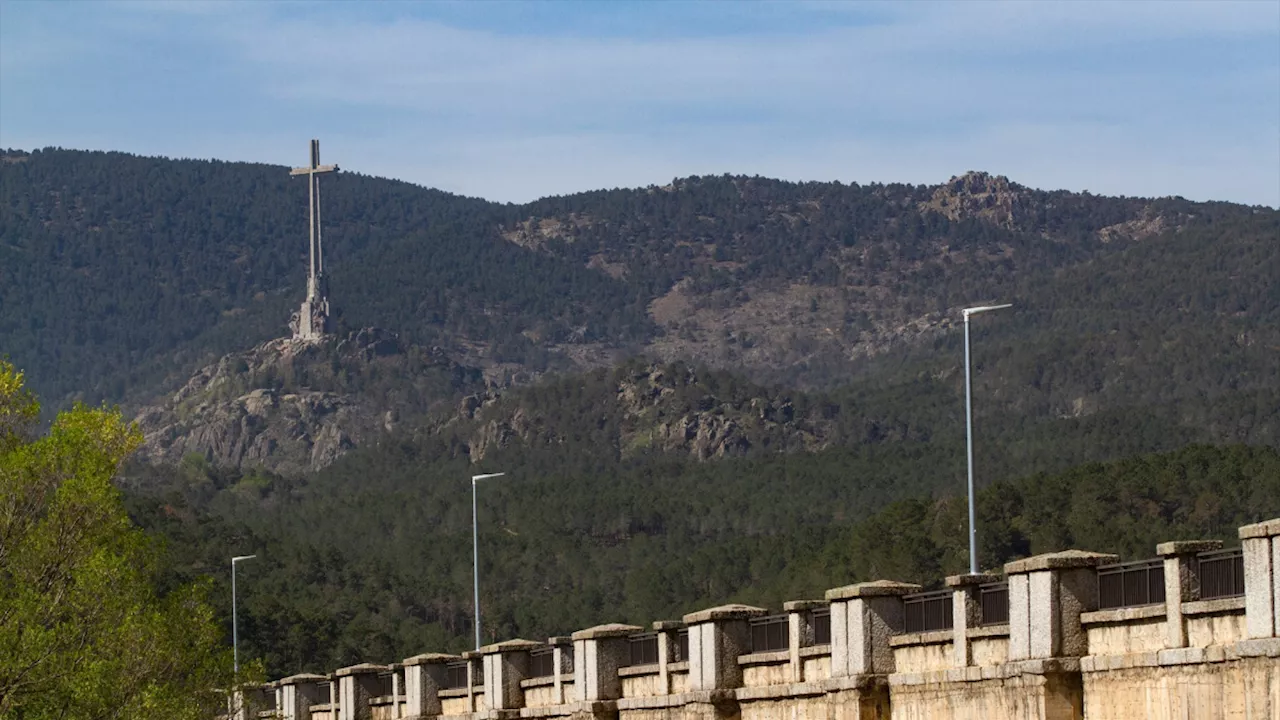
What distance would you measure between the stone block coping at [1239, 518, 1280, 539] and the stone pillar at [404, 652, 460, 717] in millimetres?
26129

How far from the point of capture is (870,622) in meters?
33.6

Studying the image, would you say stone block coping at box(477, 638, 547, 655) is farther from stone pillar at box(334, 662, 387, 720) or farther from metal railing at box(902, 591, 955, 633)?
metal railing at box(902, 591, 955, 633)

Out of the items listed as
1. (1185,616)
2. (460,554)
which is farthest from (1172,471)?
(1185,616)

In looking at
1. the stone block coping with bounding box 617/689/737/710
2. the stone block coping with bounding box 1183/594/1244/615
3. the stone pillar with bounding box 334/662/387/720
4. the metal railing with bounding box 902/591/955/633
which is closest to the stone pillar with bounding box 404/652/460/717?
the stone pillar with bounding box 334/662/387/720

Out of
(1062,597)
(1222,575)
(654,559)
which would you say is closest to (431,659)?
(1062,597)

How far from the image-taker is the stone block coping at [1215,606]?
26.3m

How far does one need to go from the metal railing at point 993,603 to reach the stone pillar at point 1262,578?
229 inches

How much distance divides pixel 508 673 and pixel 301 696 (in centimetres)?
1238

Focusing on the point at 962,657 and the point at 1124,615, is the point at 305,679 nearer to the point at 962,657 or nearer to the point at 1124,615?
the point at 962,657

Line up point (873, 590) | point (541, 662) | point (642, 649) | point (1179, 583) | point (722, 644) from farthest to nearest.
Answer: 1. point (541, 662)
2. point (642, 649)
3. point (722, 644)
4. point (873, 590)
5. point (1179, 583)

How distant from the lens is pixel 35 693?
→ 1666 inches

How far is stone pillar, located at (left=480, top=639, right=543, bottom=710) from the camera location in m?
45.9

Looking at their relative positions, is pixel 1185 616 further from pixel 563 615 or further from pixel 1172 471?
pixel 563 615

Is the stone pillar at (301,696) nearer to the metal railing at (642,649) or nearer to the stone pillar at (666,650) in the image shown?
the metal railing at (642,649)
